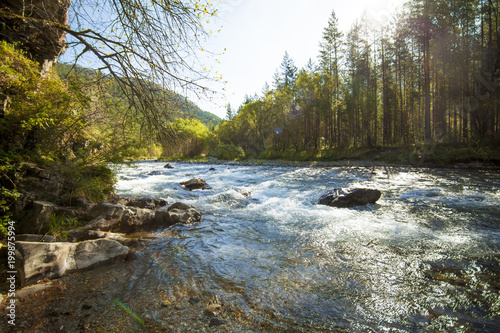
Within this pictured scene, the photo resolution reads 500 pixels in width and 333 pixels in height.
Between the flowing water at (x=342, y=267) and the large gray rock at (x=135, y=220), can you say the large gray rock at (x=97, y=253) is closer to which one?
the flowing water at (x=342, y=267)

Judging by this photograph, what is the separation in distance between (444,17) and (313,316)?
3077 centimetres

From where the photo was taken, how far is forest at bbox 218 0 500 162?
20.6m

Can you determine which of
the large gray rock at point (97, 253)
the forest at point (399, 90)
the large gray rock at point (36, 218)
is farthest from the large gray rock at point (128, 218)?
the forest at point (399, 90)

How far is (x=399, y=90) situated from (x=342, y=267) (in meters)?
37.1

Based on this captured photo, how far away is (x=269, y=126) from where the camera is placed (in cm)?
4588

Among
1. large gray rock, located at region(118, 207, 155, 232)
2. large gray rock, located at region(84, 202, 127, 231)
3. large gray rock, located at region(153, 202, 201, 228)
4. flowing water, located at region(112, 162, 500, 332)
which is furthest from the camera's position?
large gray rock, located at region(153, 202, 201, 228)

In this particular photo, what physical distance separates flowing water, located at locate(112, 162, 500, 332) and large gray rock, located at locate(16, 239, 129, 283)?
678 millimetres

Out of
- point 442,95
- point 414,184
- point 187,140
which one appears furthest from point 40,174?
point 442,95

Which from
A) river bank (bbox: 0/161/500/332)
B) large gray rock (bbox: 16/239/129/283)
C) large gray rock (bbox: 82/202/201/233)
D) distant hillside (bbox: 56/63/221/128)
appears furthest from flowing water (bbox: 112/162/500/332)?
distant hillside (bbox: 56/63/221/128)

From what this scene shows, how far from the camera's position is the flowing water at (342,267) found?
8.91ft

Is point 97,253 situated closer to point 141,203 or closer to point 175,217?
point 175,217

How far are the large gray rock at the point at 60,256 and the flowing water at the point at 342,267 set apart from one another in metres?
0.68

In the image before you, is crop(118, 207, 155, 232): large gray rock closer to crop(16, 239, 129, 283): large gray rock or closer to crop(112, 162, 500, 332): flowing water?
crop(112, 162, 500, 332): flowing water

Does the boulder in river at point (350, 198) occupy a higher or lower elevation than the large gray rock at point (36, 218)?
lower
